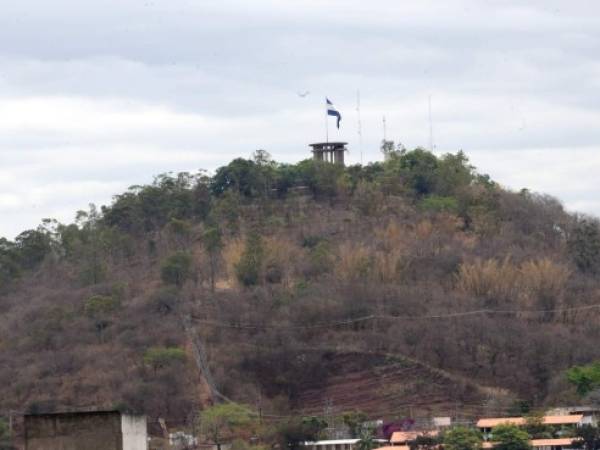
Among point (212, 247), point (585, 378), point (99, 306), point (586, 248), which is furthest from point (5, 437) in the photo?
point (586, 248)

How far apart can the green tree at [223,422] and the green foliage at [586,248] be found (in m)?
25.5

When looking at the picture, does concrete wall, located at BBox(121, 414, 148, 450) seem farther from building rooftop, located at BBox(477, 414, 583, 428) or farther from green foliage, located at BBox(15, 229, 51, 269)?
green foliage, located at BBox(15, 229, 51, 269)

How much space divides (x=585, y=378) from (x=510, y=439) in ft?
25.9

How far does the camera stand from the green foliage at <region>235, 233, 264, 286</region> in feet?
263

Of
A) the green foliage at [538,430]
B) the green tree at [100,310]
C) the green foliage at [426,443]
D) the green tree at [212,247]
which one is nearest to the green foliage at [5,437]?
the green tree at [100,310]

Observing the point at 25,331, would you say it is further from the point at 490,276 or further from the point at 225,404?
the point at 490,276

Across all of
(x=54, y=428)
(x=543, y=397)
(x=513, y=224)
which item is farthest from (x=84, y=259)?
(x=54, y=428)

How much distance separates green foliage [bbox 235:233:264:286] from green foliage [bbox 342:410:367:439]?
16978 millimetres

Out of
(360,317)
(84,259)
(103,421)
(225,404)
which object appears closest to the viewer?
(103,421)

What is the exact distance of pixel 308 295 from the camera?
255 ft

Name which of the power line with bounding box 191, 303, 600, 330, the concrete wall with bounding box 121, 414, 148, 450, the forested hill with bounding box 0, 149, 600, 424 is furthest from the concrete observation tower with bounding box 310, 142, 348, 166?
the concrete wall with bounding box 121, 414, 148, 450

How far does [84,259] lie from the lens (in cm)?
8688

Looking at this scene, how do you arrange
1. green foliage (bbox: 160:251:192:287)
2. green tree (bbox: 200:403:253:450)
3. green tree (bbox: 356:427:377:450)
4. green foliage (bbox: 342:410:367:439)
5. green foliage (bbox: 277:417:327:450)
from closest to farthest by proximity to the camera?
1. green tree (bbox: 356:427:377:450)
2. green foliage (bbox: 277:417:327:450)
3. green foliage (bbox: 342:410:367:439)
4. green tree (bbox: 200:403:253:450)
5. green foliage (bbox: 160:251:192:287)

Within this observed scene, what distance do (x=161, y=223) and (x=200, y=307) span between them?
12.9 meters
